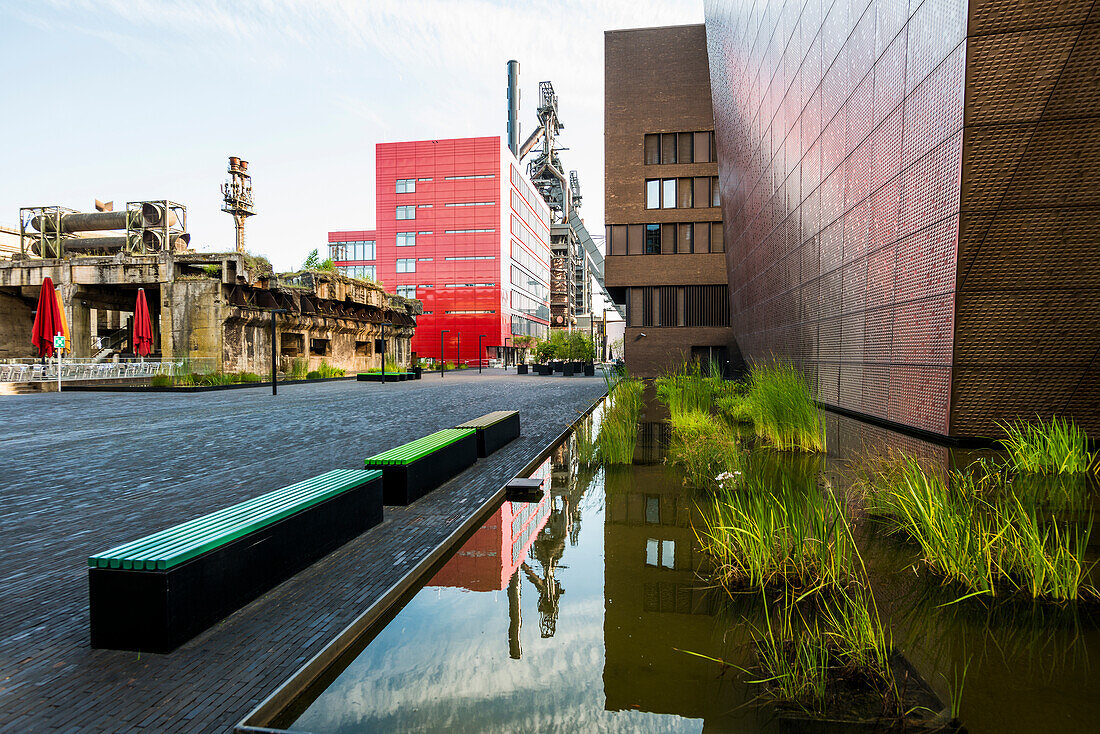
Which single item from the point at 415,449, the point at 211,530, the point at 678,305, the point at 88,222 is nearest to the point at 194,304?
the point at 88,222

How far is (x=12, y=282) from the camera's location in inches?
1201

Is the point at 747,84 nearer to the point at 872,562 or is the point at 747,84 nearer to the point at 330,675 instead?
the point at 872,562

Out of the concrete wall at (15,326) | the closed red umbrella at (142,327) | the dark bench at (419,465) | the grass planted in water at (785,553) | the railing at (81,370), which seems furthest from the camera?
the concrete wall at (15,326)

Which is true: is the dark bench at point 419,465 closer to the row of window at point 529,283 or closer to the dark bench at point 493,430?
the dark bench at point 493,430

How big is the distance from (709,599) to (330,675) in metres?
1.97

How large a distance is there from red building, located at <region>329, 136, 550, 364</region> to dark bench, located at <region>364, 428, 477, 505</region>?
62.4 m

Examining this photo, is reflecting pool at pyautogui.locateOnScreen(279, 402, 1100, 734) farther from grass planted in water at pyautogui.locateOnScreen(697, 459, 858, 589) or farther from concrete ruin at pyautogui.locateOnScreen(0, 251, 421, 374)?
concrete ruin at pyautogui.locateOnScreen(0, 251, 421, 374)

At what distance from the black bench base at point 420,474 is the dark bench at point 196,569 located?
1.42 m

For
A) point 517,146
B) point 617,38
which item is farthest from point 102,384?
point 517,146

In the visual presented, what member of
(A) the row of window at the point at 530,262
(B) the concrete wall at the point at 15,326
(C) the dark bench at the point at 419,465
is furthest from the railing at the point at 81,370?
(A) the row of window at the point at 530,262

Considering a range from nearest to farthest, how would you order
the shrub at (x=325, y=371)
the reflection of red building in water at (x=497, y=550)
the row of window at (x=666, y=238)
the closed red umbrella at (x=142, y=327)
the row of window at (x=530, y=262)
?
the reflection of red building in water at (x=497, y=550) < the closed red umbrella at (x=142, y=327) < the row of window at (x=666, y=238) < the shrub at (x=325, y=371) < the row of window at (x=530, y=262)

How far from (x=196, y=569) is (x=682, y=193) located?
33114 millimetres

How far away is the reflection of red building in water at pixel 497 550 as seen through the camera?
3.70 metres

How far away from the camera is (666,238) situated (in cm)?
3319
